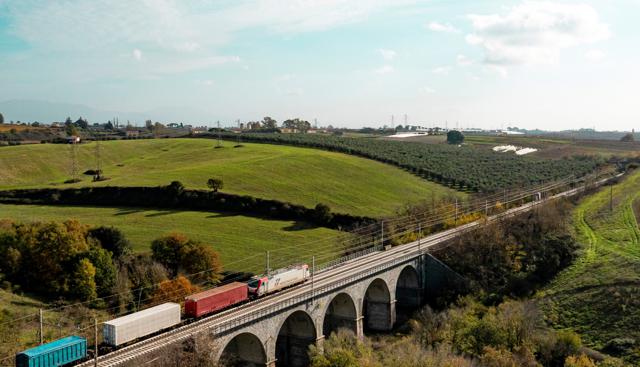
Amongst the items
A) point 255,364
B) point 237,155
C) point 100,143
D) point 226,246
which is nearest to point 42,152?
point 100,143

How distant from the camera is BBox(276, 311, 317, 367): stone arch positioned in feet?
148

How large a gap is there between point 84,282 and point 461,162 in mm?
85355

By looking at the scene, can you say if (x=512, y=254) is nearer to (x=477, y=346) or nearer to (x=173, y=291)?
(x=477, y=346)

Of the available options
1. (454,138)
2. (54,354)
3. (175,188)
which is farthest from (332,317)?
(454,138)

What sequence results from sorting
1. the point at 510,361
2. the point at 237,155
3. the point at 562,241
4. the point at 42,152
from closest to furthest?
the point at 510,361, the point at 562,241, the point at 42,152, the point at 237,155

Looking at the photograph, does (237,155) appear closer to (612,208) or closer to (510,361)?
(612,208)

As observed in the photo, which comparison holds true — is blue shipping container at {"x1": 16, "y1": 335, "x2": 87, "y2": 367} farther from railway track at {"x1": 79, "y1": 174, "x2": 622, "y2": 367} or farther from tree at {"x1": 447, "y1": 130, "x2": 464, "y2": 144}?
tree at {"x1": 447, "y1": 130, "x2": 464, "y2": 144}

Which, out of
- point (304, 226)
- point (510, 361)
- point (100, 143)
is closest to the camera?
point (510, 361)

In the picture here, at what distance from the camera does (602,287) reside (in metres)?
49.8

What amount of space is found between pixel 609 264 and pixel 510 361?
81.1ft

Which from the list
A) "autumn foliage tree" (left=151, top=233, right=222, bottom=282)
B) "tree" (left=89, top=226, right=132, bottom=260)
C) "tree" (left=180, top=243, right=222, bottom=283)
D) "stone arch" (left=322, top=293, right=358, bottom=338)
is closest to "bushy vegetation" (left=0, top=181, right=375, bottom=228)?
"tree" (left=89, top=226, right=132, bottom=260)

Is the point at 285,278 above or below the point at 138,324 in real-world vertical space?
below

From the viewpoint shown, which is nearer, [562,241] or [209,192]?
[562,241]

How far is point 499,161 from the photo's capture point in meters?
118
